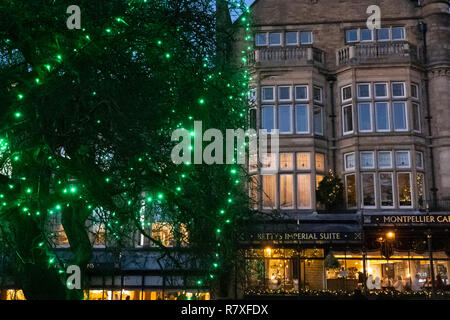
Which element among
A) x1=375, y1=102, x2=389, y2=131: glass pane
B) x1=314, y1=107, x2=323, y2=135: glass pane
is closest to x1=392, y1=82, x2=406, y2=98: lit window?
x1=375, y1=102, x2=389, y2=131: glass pane

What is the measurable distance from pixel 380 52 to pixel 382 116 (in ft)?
9.78

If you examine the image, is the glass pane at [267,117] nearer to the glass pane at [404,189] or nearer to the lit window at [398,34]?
the glass pane at [404,189]

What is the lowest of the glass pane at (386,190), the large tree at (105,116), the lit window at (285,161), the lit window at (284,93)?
the large tree at (105,116)

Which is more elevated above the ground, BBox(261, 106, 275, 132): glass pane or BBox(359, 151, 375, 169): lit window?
BBox(261, 106, 275, 132): glass pane

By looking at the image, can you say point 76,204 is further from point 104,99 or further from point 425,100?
point 425,100

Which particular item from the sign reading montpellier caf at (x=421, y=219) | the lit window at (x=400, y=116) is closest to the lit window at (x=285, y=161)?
the lit window at (x=400, y=116)

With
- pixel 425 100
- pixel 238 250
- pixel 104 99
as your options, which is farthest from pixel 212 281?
pixel 425 100

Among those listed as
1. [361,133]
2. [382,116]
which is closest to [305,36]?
[382,116]

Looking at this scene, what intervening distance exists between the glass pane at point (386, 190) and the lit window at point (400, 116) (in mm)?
2174

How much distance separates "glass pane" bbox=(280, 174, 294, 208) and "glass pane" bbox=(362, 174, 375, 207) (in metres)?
3.10

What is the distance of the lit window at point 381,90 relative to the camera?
21.8m

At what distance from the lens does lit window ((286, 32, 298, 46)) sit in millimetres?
23438

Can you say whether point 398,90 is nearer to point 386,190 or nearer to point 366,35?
point 366,35

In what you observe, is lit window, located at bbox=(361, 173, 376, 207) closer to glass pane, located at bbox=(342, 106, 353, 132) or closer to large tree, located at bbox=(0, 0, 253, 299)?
glass pane, located at bbox=(342, 106, 353, 132)
